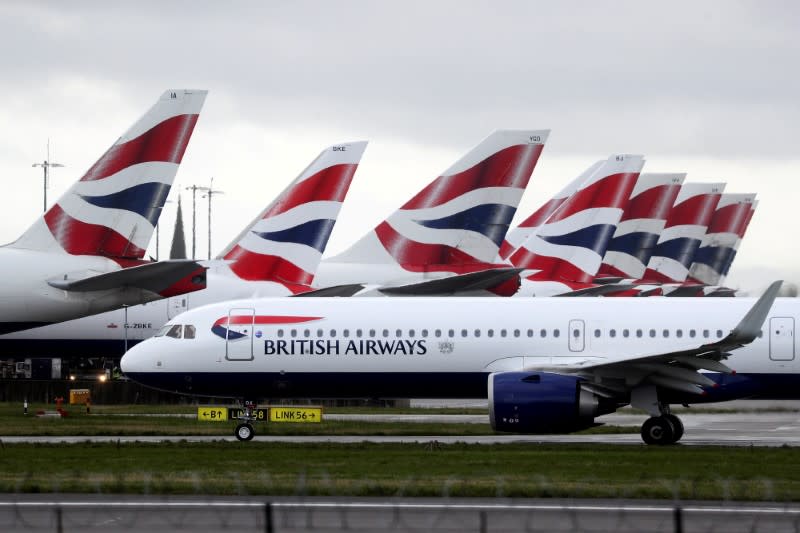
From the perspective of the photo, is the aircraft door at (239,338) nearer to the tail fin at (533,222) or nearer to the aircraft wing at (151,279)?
the aircraft wing at (151,279)

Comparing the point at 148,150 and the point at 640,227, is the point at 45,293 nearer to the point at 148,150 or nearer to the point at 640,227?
the point at 148,150

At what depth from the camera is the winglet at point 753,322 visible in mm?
32344

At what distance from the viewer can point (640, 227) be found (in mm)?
73000

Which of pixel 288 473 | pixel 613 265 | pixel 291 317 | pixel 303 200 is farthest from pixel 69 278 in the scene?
pixel 613 265

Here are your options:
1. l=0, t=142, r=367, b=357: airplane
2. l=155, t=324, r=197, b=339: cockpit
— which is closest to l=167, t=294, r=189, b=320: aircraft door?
l=0, t=142, r=367, b=357: airplane

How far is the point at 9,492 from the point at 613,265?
169 ft

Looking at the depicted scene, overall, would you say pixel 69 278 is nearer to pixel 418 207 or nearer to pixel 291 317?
pixel 291 317

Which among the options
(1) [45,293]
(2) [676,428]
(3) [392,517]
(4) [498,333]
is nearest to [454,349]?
(4) [498,333]

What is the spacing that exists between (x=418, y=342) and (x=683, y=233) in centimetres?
4901

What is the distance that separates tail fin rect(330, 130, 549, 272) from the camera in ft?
154

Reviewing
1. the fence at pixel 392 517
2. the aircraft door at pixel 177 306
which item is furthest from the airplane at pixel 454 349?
the aircraft door at pixel 177 306

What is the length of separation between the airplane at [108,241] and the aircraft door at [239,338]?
7.79 ft

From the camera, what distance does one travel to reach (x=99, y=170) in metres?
36.0

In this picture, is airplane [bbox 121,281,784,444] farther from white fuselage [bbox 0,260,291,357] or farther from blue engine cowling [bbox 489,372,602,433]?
white fuselage [bbox 0,260,291,357]
